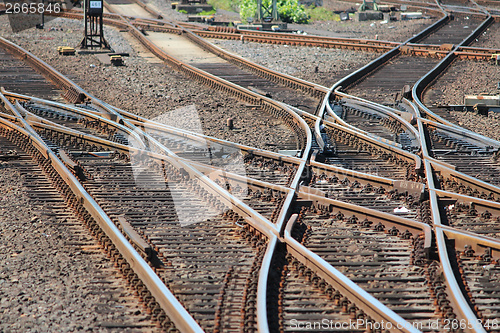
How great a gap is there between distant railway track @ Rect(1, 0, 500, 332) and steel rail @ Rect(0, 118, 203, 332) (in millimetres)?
25

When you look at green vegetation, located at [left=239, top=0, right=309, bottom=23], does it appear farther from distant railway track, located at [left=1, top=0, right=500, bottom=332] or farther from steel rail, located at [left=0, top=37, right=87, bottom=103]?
distant railway track, located at [left=1, top=0, right=500, bottom=332]

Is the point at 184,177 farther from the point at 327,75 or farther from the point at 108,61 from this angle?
the point at 108,61

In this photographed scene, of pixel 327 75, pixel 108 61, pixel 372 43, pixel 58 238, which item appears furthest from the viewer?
pixel 372 43

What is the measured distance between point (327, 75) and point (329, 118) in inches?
219

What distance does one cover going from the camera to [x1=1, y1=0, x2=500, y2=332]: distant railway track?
19.5ft

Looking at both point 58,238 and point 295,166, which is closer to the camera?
point 58,238

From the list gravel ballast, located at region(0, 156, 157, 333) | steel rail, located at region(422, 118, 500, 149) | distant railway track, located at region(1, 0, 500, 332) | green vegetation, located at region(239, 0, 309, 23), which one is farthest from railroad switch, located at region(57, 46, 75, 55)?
gravel ballast, located at region(0, 156, 157, 333)

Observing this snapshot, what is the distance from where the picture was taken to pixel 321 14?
34844 mm

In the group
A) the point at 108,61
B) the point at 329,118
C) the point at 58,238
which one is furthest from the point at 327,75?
the point at 58,238

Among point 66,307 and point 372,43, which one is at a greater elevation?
point 372,43

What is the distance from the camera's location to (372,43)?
78.1ft

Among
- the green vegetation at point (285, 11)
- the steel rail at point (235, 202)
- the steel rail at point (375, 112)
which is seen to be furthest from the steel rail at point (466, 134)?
the green vegetation at point (285, 11)

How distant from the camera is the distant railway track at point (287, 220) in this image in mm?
5957

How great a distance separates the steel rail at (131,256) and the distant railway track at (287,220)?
2cm
